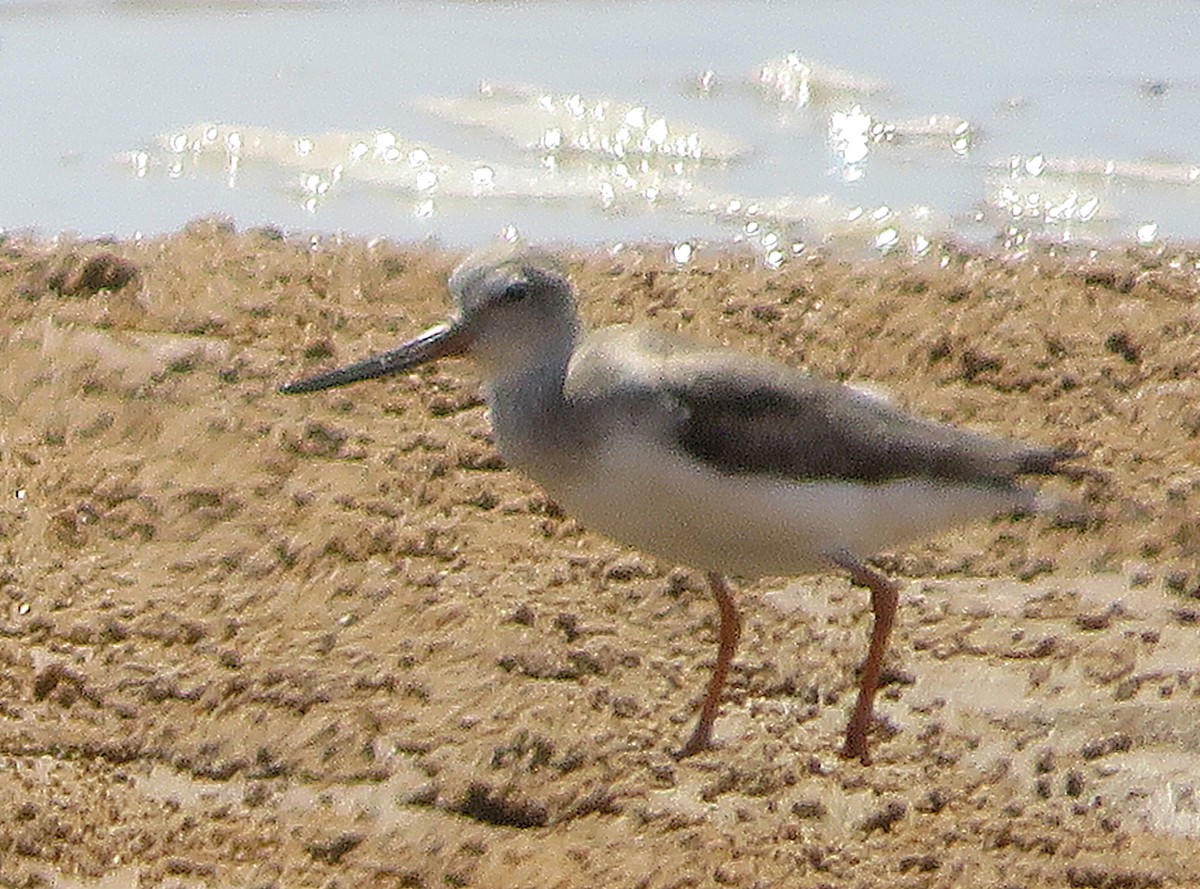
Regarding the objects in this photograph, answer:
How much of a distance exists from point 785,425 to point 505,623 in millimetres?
962

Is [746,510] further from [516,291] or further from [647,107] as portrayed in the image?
[647,107]

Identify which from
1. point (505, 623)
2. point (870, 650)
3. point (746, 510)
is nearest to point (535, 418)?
point (746, 510)

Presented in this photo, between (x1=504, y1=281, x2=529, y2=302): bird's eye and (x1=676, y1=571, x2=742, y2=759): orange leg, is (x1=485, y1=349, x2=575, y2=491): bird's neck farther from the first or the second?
(x1=676, y1=571, x2=742, y2=759): orange leg

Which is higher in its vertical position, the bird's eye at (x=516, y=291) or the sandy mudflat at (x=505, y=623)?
the bird's eye at (x=516, y=291)

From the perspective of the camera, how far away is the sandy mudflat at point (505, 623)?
5.58 metres

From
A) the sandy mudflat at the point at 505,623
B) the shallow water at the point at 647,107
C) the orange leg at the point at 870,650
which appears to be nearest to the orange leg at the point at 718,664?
the sandy mudflat at the point at 505,623

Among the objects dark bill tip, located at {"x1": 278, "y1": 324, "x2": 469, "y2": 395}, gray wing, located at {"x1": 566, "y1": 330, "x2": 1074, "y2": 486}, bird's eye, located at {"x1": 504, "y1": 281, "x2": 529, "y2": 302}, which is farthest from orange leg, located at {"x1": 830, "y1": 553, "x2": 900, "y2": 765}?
dark bill tip, located at {"x1": 278, "y1": 324, "x2": 469, "y2": 395}

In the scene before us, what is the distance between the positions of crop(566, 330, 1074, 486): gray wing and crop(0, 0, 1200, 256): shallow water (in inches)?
147

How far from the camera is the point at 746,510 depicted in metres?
6.00

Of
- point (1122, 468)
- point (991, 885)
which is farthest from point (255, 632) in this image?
point (1122, 468)

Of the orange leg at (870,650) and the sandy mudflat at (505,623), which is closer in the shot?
the sandy mudflat at (505,623)

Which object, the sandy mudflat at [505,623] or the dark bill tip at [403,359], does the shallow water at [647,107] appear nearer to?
the sandy mudflat at [505,623]

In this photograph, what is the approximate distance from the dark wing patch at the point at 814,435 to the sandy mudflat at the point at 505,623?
543mm

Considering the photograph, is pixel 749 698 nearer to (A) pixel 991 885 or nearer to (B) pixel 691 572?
(B) pixel 691 572
